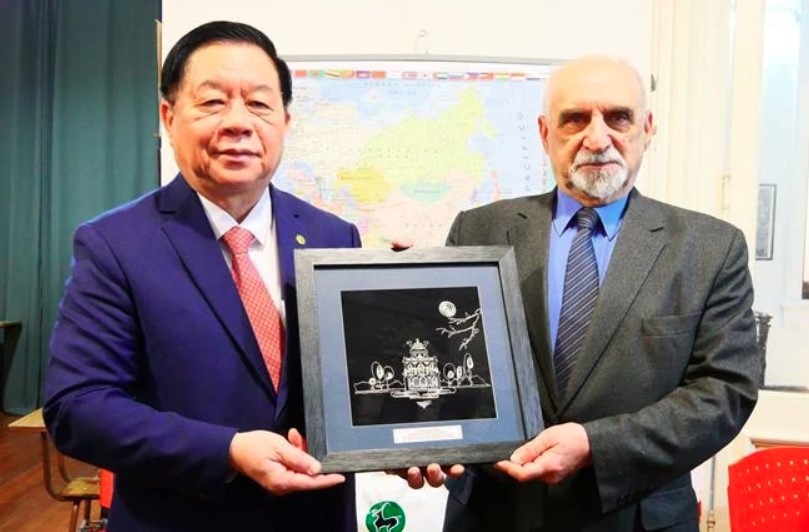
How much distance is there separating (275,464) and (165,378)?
0.24 m

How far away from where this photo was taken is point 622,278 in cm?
131

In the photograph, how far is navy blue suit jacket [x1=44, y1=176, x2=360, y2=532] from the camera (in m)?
1.08

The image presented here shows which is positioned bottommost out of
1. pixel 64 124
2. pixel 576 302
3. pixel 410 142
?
pixel 576 302

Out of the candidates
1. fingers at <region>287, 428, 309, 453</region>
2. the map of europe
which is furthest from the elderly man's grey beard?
the map of europe

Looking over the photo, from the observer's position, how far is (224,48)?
1193 mm

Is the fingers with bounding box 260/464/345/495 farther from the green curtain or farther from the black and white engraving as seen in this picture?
the green curtain

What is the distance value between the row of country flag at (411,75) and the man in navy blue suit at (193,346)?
1.12 m

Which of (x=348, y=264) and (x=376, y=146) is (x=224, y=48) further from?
(x=376, y=146)

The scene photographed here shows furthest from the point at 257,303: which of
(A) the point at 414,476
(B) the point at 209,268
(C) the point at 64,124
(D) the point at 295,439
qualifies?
(C) the point at 64,124

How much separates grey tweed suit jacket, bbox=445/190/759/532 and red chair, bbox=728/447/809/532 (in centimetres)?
56

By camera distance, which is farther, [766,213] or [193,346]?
[766,213]

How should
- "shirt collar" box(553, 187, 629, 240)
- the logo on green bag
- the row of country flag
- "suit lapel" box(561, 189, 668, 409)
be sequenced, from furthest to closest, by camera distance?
the row of country flag < the logo on green bag < "shirt collar" box(553, 187, 629, 240) < "suit lapel" box(561, 189, 668, 409)

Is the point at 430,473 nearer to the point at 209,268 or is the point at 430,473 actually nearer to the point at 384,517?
the point at 209,268

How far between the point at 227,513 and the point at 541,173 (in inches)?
62.9
